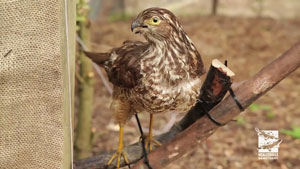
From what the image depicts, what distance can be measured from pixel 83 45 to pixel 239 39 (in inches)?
135

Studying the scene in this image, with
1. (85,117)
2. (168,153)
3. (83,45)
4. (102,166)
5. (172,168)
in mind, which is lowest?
(172,168)

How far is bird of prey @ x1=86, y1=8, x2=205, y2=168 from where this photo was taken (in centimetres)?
215

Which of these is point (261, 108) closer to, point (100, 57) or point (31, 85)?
point (100, 57)

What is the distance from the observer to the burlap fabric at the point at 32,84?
1.76m

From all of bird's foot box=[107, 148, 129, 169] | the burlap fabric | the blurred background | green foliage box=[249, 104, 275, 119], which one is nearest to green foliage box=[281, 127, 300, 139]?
the blurred background

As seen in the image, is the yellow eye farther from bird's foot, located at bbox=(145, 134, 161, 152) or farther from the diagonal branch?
bird's foot, located at bbox=(145, 134, 161, 152)

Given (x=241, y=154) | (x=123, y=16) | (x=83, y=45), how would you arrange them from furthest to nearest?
(x=123, y=16) < (x=241, y=154) < (x=83, y=45)

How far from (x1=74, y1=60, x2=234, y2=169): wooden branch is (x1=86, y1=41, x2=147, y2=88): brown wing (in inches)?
17.5

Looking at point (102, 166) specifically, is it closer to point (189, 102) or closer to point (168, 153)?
point (168, 153)

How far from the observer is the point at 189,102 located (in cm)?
238

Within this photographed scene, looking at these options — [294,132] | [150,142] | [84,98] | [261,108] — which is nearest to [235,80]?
[261,108]

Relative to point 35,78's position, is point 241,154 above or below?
below

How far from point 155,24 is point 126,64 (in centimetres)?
41

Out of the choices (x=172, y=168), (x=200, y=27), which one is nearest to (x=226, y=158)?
(x=172, y=168)
